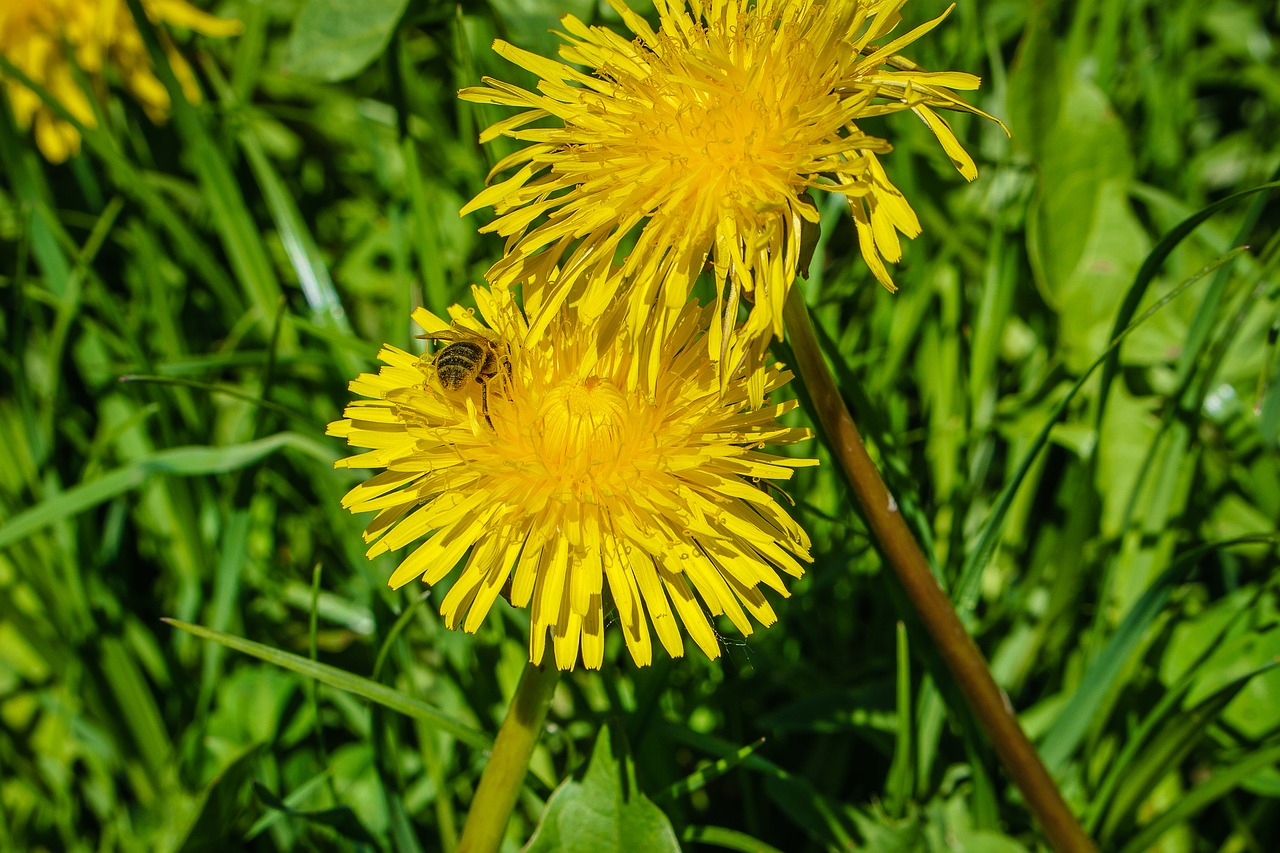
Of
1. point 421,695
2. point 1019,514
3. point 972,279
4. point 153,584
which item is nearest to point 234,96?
point 153,584

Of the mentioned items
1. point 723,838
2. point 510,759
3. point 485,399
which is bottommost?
point 723,838

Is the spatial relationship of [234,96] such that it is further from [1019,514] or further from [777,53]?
[1019,514]

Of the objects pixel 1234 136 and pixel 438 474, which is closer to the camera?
pixel 438 474

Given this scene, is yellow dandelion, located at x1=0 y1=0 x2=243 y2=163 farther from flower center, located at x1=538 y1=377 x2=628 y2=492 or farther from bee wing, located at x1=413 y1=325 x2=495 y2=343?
flower center, located at x1=538 y1=377 x2=628 y2=492

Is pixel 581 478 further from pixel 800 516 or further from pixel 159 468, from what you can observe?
pixel 159 468

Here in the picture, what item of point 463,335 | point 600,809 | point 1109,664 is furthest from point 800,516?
point 463,335

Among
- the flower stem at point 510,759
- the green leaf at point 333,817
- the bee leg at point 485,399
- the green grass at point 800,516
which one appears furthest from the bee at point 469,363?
the green leaf at point 333,817

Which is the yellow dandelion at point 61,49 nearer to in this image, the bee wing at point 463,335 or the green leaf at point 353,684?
the bee wing at point 463,335
